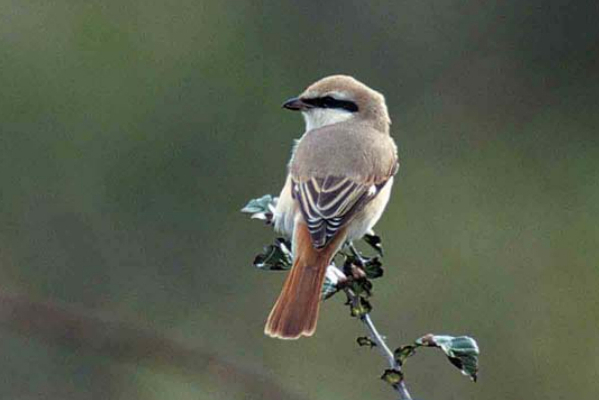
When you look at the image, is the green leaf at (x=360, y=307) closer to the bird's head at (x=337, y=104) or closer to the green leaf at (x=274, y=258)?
the green leaf at (x=274, y=258)

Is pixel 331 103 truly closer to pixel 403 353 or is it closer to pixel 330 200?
pixel 330 200

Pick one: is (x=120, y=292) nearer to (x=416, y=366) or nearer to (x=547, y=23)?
(x=416, y=366)

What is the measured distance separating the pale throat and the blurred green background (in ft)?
9.26

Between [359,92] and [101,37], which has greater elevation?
[101,37]

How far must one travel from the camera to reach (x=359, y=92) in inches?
186

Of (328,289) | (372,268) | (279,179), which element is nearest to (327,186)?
(328,289)

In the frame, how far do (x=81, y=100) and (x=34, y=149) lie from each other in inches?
29.4

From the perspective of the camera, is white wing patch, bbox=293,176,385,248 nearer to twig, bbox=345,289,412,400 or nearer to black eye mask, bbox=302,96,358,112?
black eye mask, bbox=302,96,358,112

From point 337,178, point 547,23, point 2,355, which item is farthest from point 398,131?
point 337,178

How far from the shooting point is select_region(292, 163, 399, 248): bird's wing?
365 cm

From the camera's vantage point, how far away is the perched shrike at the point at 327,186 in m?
3.28

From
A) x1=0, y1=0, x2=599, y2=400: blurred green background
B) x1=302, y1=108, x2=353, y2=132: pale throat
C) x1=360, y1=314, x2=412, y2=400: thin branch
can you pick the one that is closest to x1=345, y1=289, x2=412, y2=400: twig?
x1=360, y1=314, x2=412, y2=400: thin branch

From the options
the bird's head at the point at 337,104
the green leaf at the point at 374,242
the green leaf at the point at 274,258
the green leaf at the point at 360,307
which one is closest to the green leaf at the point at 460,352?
the green leaf at the point at 360,307

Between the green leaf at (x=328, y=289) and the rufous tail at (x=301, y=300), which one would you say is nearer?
the green leaf at (x=328, y=289)
